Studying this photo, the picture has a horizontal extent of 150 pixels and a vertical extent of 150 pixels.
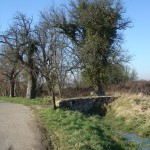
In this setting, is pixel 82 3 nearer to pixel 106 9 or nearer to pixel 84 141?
pixel 106 9

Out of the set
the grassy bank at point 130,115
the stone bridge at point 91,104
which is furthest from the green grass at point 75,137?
the stone bridge at point 91,104

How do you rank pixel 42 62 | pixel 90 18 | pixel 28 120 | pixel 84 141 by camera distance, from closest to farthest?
pixel 84 141 < pixel 28 120 < pixel 42 62 < pixel 90 18

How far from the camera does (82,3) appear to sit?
115ft

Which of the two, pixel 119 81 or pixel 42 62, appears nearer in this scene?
pixel 42 62

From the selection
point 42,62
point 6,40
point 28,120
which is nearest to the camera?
point 28,120

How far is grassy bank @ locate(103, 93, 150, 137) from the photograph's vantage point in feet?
62.2

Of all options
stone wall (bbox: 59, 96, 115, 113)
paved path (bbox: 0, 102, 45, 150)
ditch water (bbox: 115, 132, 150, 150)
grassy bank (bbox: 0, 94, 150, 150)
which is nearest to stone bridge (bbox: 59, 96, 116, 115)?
stone wall (bbox: 59, 96, 115, 113)

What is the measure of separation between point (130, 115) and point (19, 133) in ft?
29.8

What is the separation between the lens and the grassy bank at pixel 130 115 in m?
19.0

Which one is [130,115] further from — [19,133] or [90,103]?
[19,133]

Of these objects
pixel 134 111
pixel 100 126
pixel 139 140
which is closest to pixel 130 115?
pixel 134 111

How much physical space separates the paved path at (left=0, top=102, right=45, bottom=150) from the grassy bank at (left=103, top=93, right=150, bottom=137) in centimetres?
509

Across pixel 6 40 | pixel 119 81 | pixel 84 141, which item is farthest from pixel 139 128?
pixel 119 81

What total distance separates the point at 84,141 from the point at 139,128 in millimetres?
6779
